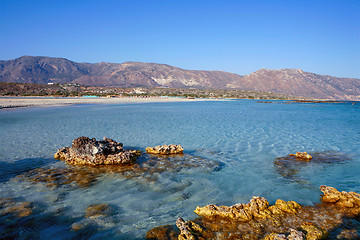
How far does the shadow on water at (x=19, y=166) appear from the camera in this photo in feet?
19.8

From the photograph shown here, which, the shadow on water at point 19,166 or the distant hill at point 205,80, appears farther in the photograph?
the distant hill at point 205,80

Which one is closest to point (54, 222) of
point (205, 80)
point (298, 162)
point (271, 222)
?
point (271, 222)

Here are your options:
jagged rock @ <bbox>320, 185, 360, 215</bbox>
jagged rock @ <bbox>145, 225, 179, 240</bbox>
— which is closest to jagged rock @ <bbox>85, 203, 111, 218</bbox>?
jagged rock @ <bbox>145, 225, 179, 240</bbox>

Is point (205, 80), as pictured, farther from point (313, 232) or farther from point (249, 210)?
point (313, 232)

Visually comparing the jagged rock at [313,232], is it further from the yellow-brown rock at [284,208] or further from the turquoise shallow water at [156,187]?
the turquoise shallow water at [156,187]

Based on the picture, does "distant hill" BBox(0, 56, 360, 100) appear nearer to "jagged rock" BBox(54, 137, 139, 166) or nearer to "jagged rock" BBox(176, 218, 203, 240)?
"jagged rock" BBox(54, 137, 139, 166)

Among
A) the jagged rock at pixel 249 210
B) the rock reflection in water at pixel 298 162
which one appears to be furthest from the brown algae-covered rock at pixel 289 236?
the rock reflection in water at pixel 298 162

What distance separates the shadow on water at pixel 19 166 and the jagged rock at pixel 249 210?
5.31m

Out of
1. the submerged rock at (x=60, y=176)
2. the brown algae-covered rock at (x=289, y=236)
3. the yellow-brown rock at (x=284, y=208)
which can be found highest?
the brown algae-covered rock at (x=289, y=236)

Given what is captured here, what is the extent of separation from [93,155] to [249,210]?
201 inches

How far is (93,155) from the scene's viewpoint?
7.04 meters

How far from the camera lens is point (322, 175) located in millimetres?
6184

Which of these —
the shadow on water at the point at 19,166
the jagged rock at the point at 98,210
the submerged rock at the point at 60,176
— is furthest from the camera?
the shadow on water at the point at 19,166

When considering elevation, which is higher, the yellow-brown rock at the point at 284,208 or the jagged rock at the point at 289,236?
the jagged rock at the point at 289,236
